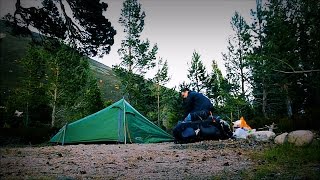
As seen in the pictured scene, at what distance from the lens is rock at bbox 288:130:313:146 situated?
5387 mm

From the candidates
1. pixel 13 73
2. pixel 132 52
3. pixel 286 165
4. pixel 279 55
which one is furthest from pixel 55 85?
pixel 13 73

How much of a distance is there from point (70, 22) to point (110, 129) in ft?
13.3

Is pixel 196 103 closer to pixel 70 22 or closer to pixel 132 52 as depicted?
pixel 70 22

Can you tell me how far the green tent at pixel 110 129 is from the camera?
974cm

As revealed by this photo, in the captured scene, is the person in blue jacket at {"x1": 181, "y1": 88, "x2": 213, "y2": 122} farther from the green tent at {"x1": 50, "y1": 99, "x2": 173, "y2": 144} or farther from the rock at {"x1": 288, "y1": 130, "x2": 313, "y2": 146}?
the rock at {"x1": 288, "y1": 130, "x2": 313, "y2": 146}

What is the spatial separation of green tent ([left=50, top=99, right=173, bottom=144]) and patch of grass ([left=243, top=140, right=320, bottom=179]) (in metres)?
5.93

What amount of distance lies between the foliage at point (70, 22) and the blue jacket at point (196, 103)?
3.49 m

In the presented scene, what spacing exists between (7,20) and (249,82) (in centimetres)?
2206

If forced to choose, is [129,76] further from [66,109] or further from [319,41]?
[319,41]

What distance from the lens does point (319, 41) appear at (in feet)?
49.4

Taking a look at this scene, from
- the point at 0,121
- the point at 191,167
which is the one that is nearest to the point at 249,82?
the point at 191,167

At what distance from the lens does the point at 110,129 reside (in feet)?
32.2

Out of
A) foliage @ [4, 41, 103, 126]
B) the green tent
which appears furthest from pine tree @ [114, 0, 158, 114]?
the green tent

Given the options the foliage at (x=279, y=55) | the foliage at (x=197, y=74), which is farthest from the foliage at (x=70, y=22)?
the foliage at (x=197, y=74)
